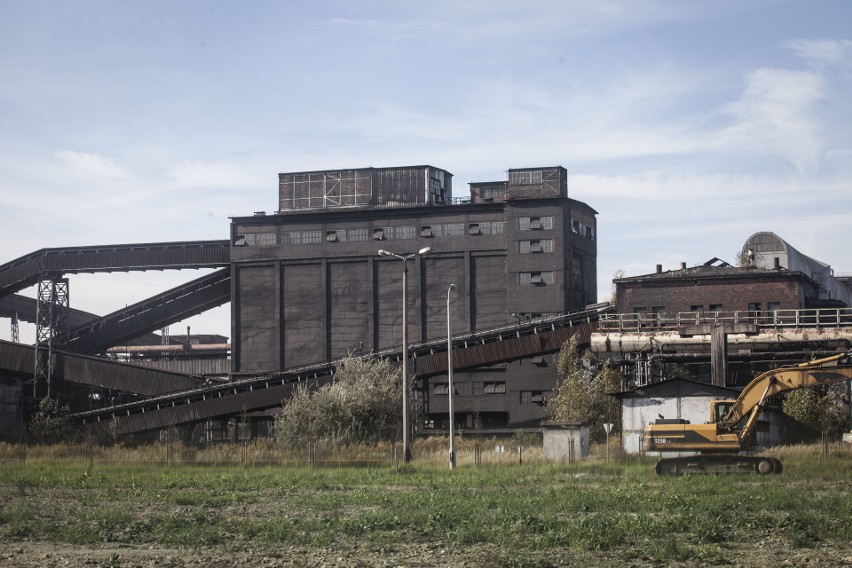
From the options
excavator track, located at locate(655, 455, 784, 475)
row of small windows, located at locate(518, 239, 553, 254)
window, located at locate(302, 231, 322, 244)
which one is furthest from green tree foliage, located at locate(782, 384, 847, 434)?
window, located at locate(302, 231, 322, 244)

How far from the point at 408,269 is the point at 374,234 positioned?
4.17 meters

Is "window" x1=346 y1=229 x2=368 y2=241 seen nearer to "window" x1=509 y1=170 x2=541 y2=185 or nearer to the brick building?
"window" x1=509 y1=170 x2=541 y2=185

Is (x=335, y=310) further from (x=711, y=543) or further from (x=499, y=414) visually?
(x=711, y=543)

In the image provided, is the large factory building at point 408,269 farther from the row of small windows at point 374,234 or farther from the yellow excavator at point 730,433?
the yellow excavator at point 730,433

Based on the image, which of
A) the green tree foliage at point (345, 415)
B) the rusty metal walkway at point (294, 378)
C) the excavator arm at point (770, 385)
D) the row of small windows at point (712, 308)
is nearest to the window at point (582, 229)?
the row of small windows at point (712, 308)

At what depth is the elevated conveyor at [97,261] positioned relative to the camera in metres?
84.4

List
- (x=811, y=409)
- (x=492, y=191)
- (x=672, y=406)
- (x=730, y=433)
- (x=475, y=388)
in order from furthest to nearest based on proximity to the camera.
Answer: (x=492, y=191), (x=475, y=388), (x=811, y=409), (x=672, y=406), (x=730, y=433)

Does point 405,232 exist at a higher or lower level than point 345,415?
higher

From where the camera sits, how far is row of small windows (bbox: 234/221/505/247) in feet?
282

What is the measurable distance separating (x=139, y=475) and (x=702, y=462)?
1982 centimetres

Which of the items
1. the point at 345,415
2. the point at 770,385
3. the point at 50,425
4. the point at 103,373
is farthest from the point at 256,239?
the point at 770,385

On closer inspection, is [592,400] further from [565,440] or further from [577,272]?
[577,272]

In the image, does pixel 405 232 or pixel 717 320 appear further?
pixel 405 232

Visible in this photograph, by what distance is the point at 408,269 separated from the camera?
284 feet
